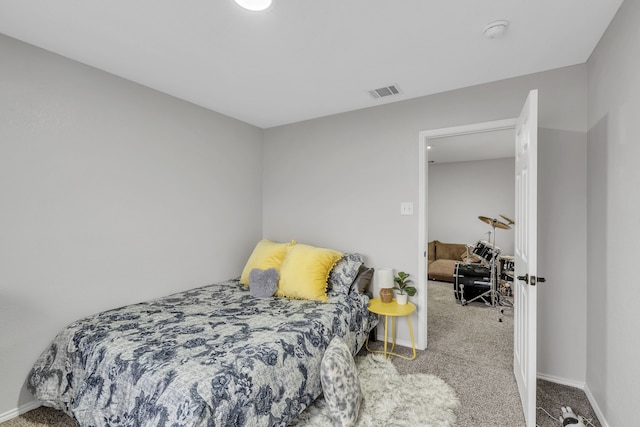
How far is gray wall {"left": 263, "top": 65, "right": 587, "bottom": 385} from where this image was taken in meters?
2.17

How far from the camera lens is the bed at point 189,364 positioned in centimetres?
135

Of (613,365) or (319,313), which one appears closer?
(613,365)

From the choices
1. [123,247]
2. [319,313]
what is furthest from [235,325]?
[123,247]

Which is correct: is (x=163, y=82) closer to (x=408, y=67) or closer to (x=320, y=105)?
(x=320, y=105)

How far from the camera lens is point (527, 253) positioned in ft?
5.96

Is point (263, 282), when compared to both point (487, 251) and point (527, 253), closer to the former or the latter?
point (527, 253)

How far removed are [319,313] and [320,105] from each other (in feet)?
6.30

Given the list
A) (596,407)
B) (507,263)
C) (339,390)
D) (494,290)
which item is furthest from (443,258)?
(339,390)

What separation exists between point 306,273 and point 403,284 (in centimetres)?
90

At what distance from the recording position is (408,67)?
86.5 inches

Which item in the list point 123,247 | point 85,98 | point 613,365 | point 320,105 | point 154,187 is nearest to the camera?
point 613,365

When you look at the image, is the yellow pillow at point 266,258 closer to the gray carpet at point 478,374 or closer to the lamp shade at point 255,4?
the gray carpet at point 478,374

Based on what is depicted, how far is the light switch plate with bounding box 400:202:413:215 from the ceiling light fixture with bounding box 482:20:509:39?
1.40 m

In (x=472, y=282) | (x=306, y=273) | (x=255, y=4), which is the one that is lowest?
(x=472, y=282)
